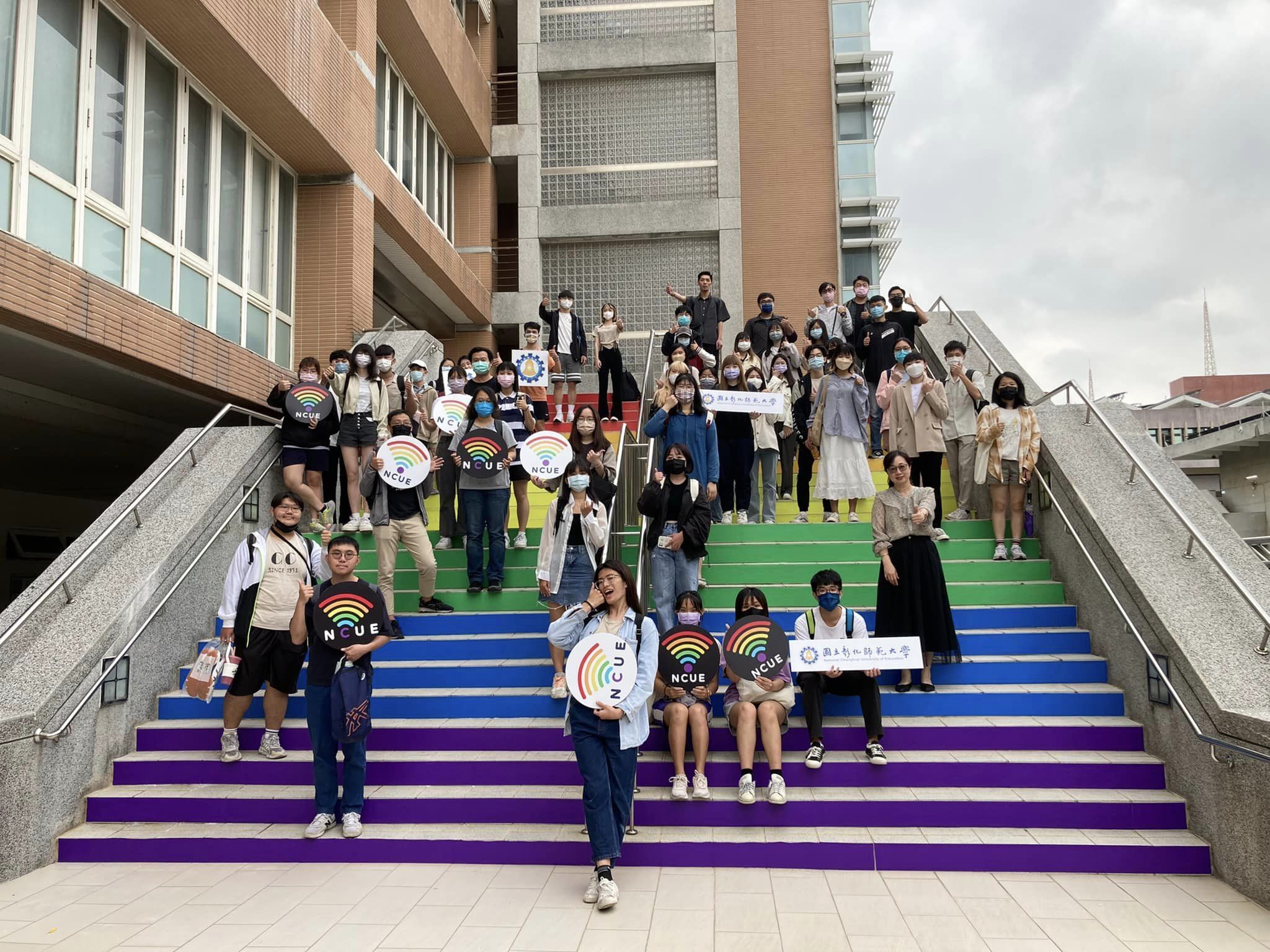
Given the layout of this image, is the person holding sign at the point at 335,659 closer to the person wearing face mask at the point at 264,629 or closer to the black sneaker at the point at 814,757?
the person wearing face mask at the point at 264,629

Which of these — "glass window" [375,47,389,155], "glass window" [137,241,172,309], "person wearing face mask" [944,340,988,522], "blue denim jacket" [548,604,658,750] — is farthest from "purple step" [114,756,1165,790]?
"glass window" [375,47,389,155]

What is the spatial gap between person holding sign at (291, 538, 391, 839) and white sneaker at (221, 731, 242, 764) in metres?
0.95

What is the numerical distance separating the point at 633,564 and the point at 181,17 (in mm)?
7823

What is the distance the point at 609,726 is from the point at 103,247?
782cm

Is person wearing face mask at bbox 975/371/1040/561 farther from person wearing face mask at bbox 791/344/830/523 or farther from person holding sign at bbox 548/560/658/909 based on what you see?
person holding sign at bbox 548/560/658/909

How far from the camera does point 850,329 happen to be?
43.4 ft

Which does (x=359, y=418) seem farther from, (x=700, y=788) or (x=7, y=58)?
(x=700, y=788)

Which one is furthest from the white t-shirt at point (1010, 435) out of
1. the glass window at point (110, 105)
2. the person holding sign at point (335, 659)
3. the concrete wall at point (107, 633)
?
the glass window at point (110, 105)

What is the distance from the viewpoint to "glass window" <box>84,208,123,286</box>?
30.0ft

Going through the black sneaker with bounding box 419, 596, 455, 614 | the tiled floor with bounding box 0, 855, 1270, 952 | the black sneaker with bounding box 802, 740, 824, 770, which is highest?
the black sneaker with bounding box 419, 596, 455, 614

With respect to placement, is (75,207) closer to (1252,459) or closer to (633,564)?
(633,564)

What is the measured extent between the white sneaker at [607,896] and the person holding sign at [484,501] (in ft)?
12.7

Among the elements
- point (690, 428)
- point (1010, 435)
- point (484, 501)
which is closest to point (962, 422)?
point (1010, 435)

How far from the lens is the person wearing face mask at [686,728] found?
19.0 feet
